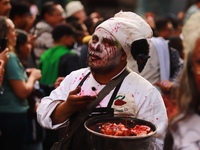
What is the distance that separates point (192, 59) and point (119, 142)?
62 cm

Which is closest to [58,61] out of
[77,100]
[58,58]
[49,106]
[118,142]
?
[58,58]

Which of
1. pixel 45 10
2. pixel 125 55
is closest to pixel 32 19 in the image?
pixel 45 10

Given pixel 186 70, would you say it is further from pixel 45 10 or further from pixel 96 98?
pixel 45 10

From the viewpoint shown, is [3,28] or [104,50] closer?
[104,50]

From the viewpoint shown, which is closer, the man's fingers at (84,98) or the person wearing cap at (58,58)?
the man's fingers at (84,98)

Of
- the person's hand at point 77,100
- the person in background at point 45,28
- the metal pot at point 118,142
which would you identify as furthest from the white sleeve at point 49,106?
the person in background at point 45,28

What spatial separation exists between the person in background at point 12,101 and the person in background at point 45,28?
1.65 metres

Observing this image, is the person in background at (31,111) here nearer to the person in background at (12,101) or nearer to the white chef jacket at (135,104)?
the person in background at (12,101)

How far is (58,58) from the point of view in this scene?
4039 millimetres

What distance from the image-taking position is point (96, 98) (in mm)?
1946

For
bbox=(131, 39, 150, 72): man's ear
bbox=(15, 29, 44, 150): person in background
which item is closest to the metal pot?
bbox=(131, 39, 150, 72): man's ear

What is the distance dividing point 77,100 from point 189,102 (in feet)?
2.43

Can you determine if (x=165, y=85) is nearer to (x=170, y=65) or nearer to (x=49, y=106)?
(x=170, y=65)

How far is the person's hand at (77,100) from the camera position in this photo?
71.1 inches
